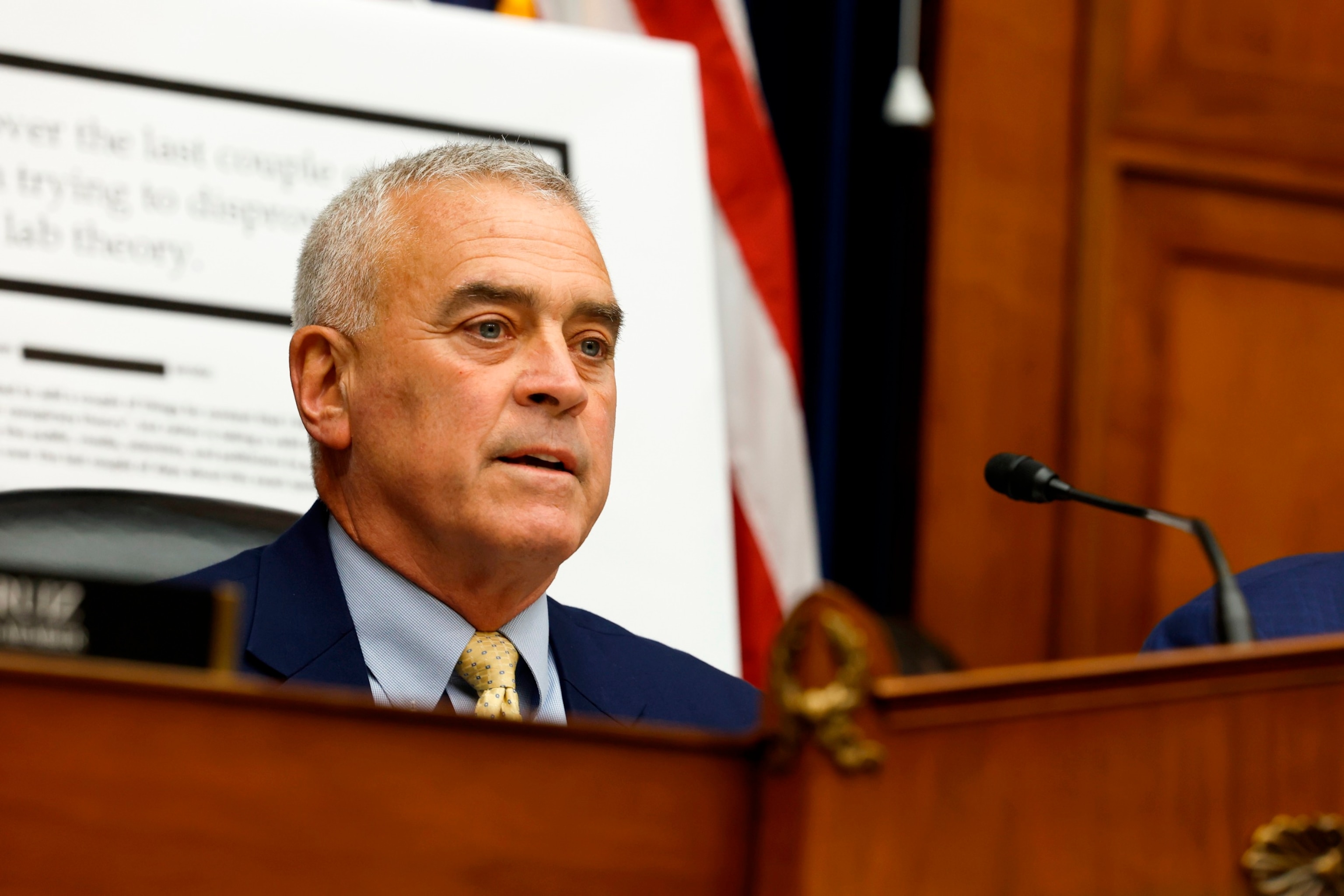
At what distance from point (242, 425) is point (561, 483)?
772 mm

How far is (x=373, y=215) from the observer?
5.60ft

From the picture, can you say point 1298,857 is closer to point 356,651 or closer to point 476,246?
point 356,651

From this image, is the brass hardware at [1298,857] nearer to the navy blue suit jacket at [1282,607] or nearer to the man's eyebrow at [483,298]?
the navy blue suit jacket at [1282,607]

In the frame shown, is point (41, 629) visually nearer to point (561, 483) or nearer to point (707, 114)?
point (561, 483)

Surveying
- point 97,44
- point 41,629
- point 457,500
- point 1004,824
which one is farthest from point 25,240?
point 1004,824

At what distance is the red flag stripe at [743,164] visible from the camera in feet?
9.55

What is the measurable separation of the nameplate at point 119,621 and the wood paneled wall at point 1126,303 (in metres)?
2.58

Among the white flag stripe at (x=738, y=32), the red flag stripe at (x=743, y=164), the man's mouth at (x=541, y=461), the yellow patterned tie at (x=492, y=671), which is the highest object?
the white flag stripe at (x=738, y=32)

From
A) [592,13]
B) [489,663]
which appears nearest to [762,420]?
[592,13]

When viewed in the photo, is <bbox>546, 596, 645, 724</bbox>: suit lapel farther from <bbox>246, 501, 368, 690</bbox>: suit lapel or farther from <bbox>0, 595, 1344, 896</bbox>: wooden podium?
<bbox>0, 595, 1344, 896</bbox>: wooden podium

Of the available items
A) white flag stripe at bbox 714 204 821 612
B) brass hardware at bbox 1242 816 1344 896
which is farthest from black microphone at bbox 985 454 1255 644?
white flag stripe at bbox 714 204 821 612

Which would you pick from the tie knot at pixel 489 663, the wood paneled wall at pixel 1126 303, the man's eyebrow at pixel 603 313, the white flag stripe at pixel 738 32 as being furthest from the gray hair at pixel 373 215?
the wood paneled wall at pixel 1126 303

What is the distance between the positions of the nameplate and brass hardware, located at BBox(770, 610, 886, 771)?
306mm

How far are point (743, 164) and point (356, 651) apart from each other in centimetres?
169
